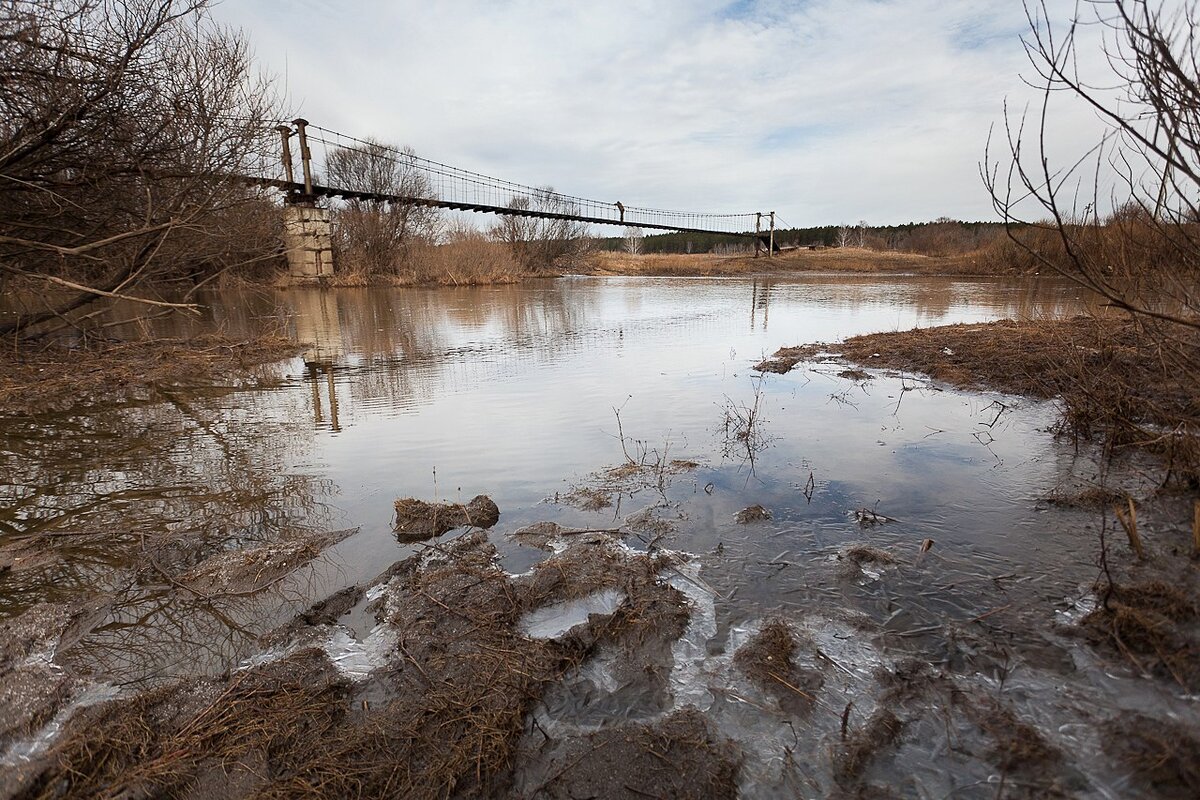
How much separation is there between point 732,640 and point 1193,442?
13.4 ft

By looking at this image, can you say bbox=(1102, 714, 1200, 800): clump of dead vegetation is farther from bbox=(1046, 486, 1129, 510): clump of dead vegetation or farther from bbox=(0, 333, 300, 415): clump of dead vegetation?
bbox=(0, 333, 300, 415): clump of dead vegetation

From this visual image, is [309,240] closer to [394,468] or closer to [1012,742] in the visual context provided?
[394,468]

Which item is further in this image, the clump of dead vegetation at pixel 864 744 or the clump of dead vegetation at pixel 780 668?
the clump of dead vegetation at pixel 780 668

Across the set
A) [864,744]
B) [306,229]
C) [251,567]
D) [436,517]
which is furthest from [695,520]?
[306,229]

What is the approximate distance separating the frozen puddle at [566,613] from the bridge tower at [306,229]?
29.4m

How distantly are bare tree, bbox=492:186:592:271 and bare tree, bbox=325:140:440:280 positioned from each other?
23.5ft

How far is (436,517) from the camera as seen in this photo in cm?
407

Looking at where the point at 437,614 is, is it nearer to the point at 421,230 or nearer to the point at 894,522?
the point at 894,522

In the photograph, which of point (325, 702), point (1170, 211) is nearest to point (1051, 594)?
point (1170, 211)

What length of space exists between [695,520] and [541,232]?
4595cm

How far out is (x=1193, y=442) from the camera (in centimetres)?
421

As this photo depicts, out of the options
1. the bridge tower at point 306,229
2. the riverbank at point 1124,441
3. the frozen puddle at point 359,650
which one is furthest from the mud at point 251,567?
the bridge tower at point 306,229

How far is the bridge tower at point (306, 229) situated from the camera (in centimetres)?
2845

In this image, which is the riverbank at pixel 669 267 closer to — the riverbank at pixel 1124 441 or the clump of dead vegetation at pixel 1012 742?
the riverbank at pixel 1124 441
